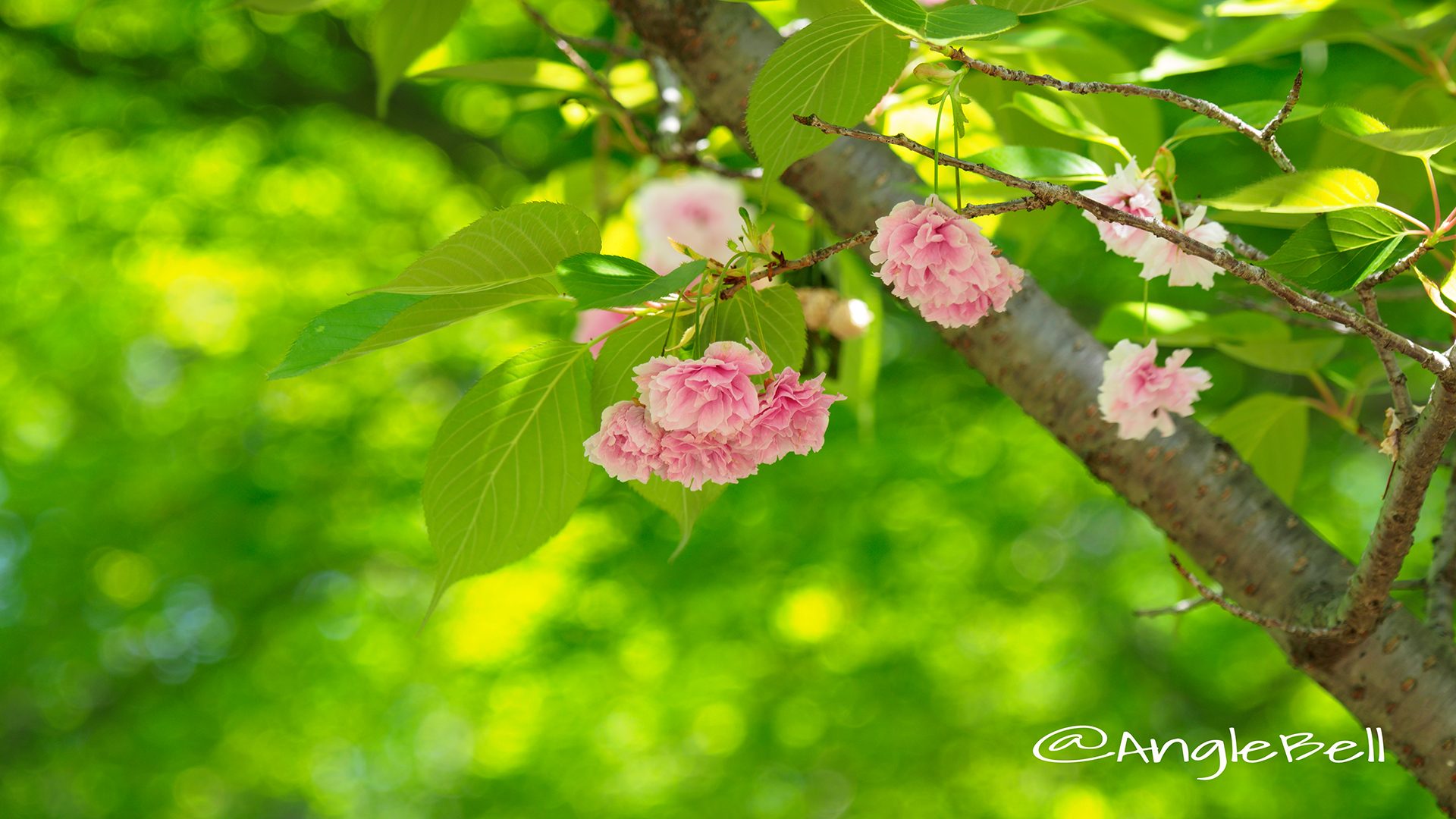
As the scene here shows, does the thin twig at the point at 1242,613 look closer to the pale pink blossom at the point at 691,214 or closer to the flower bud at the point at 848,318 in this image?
the flower bud at the point at 848,318

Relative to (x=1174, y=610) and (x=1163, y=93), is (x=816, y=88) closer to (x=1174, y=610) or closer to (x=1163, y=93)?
(x=1163, y=93)

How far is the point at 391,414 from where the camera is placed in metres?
2.26

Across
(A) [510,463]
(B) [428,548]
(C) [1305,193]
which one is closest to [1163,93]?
(C) [1305,193]

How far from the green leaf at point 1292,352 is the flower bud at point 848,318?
A: 0.65 feet

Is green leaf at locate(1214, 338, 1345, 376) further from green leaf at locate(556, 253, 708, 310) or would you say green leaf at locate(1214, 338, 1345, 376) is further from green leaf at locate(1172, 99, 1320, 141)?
green leaf at locate(556, 253, 708, 310)

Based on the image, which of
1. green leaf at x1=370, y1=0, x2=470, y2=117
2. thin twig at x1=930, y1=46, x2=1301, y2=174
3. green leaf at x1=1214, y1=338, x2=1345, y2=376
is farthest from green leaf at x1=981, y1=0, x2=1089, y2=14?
green leaf at x1=370, y1=0, x2=470, y2=117

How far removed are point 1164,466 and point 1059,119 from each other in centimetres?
21

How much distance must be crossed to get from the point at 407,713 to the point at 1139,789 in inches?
68.3

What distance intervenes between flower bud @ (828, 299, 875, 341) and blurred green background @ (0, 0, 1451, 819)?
1.42 m

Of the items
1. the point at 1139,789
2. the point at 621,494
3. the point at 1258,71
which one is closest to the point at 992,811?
the point at 1139,789

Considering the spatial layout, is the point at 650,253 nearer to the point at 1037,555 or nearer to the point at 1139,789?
the point at 1037,555

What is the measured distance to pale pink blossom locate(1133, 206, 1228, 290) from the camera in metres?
0.38

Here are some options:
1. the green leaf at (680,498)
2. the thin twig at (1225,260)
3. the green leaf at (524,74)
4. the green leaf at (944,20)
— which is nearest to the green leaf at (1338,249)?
the thin twig at (1225,260)

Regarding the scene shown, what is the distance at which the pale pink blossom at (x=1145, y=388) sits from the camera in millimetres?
429
